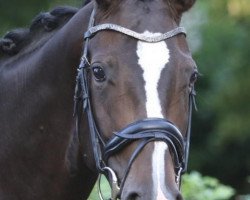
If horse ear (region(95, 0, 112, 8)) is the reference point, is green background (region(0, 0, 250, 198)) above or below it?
below

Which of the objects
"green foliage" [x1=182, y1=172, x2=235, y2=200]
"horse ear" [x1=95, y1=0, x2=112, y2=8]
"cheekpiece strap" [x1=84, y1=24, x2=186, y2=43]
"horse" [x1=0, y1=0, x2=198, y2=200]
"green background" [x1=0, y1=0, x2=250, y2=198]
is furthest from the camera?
"green background" [x1=0, y1=0, x2=250, y2=198]

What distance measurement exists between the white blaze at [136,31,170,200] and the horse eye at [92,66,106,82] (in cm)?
19

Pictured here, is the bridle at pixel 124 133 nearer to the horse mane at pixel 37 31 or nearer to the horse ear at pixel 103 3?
the horse ear at pixel 103 3

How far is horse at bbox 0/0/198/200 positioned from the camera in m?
4.36

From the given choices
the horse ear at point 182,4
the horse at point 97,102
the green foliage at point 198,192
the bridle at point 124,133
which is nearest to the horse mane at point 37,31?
the horse at point 97,102

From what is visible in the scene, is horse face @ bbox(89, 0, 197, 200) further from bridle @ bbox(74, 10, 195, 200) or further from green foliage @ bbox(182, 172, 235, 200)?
green foliage @ bbox(182, 172, 235, 200)

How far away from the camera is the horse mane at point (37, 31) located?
5.16 meters

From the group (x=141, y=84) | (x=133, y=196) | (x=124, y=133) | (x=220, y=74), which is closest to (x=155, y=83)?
(x=141, y=84)

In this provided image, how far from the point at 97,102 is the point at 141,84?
0.28 m

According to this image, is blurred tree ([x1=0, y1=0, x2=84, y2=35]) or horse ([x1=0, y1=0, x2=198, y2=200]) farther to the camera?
blurred tree ([x1=0, y1=0, x2=84, y2=35])

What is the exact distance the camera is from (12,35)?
17.2ft

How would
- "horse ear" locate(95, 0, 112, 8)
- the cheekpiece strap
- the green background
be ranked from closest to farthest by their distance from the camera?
1. the cheekpiece strap
2. "horse ear" locate(95, 0, 112, 8)
3. the green background

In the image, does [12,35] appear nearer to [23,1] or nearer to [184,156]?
[184,156]

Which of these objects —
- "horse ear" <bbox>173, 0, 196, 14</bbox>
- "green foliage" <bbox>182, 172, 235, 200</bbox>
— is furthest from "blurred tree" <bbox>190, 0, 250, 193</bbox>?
"horse ear" <bbox>173, 0, 196, 14</bbox>
